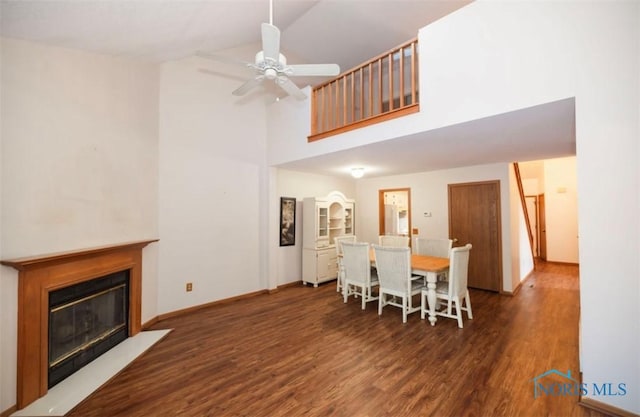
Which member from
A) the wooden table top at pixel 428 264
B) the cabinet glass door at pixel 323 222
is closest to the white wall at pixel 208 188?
the cabinet glass door at pixel 323 222

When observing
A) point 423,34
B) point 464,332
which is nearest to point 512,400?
point 464,332

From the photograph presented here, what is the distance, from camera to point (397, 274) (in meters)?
3.29

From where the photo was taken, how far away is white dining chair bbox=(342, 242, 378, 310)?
359 centimetres

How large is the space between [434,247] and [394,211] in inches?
91.8

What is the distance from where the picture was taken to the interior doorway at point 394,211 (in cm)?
572

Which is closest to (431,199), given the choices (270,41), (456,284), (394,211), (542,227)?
(394,211)

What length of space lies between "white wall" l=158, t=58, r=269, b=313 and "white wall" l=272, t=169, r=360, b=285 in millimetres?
386

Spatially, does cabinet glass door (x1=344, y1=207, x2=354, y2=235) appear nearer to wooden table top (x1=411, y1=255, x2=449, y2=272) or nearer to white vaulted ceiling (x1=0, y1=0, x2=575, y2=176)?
white vaulted ceiling (x1=0, y1=0, x2=575, y2=176)

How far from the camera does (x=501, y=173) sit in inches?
169

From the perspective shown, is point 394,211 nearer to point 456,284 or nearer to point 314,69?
Result: point 456,284

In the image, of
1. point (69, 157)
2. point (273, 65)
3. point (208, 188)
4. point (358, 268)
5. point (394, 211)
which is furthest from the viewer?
point (394, 211)

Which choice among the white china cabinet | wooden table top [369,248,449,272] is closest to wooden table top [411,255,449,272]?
wooden table top [369,248,449,272]

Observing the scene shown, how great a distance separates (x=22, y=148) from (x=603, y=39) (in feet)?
13.5

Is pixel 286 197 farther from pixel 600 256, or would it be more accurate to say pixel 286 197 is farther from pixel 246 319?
pixel 600 256
